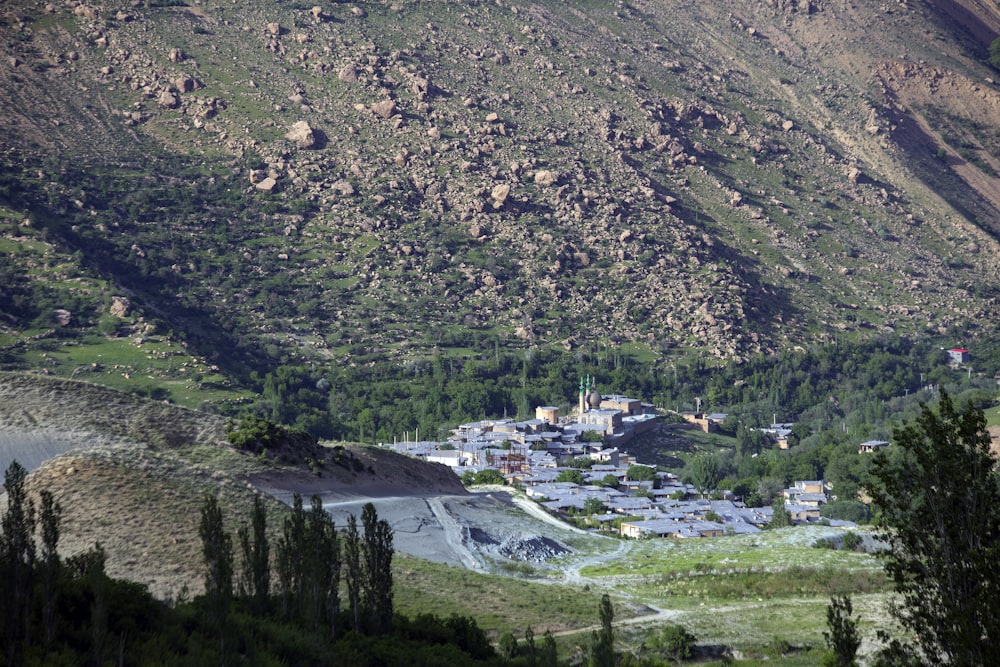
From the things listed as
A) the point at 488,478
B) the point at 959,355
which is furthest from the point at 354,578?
the point at 959,355

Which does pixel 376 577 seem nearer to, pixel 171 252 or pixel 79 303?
pixel 79 303

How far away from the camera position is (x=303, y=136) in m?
152

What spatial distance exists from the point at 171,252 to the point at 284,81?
36.9 meters

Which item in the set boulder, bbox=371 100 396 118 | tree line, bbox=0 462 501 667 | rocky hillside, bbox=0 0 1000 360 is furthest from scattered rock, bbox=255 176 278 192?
tree line, bbox=0 462 501 667

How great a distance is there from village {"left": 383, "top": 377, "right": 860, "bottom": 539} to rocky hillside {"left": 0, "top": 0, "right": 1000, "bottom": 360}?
16.2m

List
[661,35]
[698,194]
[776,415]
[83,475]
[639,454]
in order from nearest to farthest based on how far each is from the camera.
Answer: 1. [83,475]
2. [639,454]
3. [776,415]
4. [698,194]
5. [661,35]

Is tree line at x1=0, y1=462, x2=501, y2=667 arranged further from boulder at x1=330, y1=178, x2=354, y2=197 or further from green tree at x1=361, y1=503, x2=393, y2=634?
boulder at x1=330, y1=178, x2=354, y2=197

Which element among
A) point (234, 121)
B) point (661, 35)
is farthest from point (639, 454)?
point (661, 35)

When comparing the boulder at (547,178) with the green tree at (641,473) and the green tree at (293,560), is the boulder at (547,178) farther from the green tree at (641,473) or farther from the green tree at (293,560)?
the green tree at (293,560)

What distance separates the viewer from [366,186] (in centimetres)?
14875

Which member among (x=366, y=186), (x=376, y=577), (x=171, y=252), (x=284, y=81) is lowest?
(x=376, y=577)

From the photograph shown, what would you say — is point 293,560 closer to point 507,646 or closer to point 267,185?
point 507,646

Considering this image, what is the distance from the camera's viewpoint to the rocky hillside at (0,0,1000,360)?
429 ft

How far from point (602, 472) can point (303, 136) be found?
6965cm
